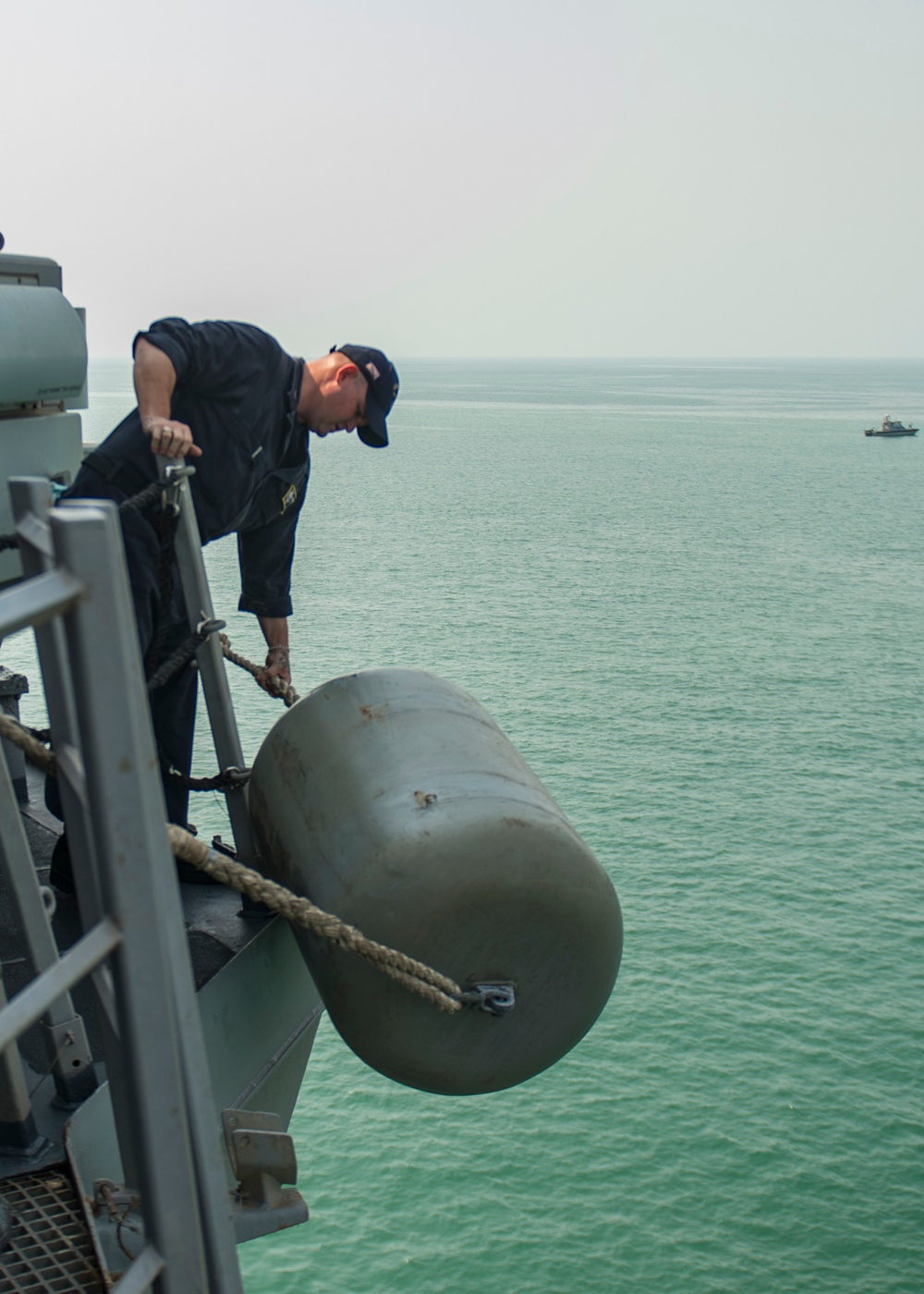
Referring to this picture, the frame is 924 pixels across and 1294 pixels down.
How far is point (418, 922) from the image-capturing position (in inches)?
119

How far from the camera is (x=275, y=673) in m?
4.26

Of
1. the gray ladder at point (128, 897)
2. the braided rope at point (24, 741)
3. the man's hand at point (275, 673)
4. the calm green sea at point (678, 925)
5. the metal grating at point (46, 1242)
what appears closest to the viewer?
the gray ladder at point (128, 897)

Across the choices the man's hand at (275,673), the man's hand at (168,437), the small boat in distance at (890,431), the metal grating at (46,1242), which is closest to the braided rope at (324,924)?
the metal grating at (46,1242)

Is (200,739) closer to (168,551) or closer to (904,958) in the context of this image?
(904,958)

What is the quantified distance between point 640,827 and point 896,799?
4265mm

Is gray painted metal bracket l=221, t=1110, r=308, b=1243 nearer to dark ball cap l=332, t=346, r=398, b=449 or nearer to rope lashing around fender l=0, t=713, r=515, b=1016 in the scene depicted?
rope lashing around fender l=0, t=713, r=515, b=1016

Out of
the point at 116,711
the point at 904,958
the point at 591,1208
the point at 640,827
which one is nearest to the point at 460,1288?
the point at 591,1208

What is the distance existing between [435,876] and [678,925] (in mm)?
13757

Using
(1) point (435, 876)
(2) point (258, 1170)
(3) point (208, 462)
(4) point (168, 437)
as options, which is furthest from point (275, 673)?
(2) point (258, 1170)

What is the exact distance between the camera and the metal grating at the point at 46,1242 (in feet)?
7.23

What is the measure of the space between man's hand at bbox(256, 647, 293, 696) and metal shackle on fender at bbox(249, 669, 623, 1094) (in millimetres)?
617

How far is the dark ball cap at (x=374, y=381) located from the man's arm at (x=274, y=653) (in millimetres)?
779

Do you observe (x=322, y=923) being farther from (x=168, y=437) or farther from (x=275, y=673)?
(x=275, y=673)

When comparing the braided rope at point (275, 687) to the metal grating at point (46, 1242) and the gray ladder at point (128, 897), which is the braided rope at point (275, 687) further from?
the gray ladder at point (128, 897)
